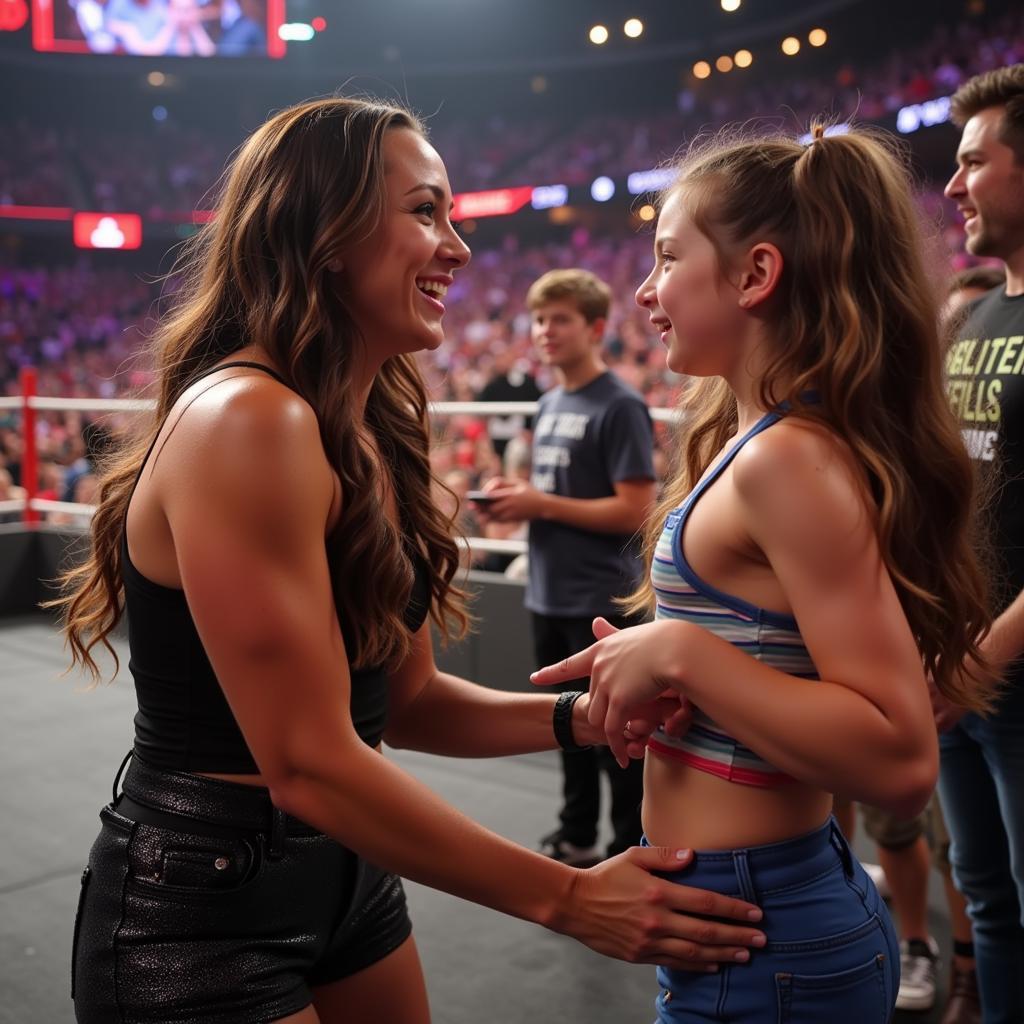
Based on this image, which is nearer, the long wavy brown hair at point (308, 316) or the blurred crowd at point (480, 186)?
the long wavy brown hair at point (308, 316)

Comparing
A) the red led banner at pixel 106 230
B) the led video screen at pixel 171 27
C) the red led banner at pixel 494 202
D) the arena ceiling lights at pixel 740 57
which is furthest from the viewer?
the red led banner at pixel 106 230

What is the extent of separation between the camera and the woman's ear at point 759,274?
3.45ft

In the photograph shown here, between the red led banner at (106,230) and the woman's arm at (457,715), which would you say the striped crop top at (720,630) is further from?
the red led banner at (106,230)

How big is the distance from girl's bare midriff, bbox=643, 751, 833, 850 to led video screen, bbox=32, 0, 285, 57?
19.1 metres

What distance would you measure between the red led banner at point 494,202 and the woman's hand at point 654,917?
17.1 m

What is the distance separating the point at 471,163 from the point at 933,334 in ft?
65.6

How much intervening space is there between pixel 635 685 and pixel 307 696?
1.00 feet

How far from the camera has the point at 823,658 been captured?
3.09ft

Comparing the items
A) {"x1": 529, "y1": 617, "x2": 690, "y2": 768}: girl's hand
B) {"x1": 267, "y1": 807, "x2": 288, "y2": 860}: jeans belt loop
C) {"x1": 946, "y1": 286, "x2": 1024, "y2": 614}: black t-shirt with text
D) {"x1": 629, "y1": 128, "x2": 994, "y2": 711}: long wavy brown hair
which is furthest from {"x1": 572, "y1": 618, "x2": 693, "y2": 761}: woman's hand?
{"x1": 946, "y1": 286, "x2": 1024, "y2": 614}: black t-shirt with text

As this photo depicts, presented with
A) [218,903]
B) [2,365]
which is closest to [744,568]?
[218,903]

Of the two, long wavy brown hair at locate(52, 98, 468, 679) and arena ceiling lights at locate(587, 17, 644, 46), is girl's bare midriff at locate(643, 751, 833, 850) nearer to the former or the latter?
long wavy brown hair at locate(52, 98, 468, 679)

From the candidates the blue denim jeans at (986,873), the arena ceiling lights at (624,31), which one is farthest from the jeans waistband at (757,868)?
the arena ceiling lights at (624,31)

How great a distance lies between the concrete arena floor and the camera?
2412 millimetres

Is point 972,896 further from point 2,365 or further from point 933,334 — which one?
point 2,365
